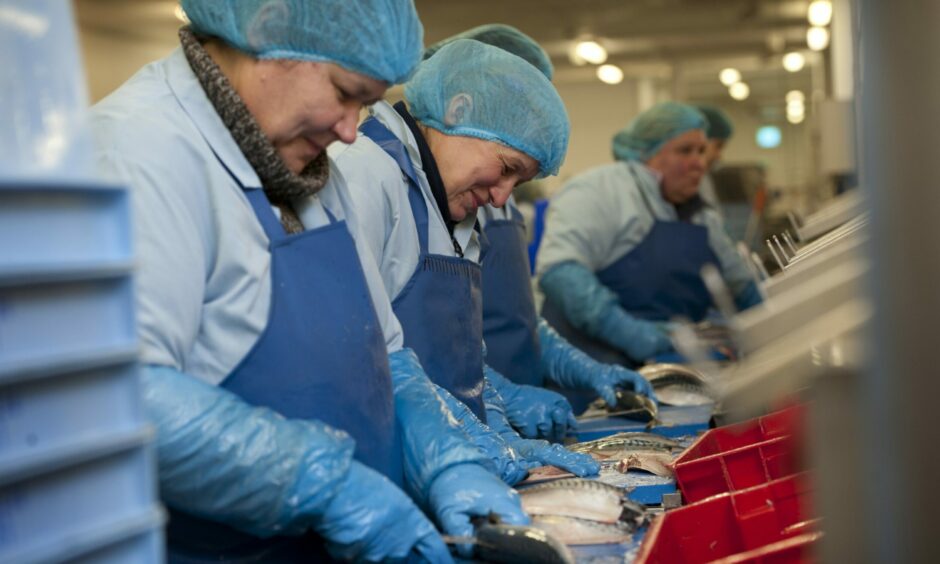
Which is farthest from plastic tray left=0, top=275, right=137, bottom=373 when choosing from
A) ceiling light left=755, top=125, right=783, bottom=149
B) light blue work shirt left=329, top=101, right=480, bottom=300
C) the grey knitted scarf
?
ceiling light left=755, top=125, right=783, bottom=149

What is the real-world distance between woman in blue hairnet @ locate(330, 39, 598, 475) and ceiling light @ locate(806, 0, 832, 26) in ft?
27.2

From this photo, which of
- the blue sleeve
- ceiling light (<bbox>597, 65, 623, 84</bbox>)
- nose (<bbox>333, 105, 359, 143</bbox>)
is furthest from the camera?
ceiling light (<bbox>597, 65, 623, 84</bbox>)

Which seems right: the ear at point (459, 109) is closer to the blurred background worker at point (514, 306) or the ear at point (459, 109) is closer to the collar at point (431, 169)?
the collar at point (431, 169)

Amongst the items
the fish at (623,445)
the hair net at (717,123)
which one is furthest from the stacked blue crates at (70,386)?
the hair net at (717,123)

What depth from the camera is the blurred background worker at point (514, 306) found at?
409 centimetres

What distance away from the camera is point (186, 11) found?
209 cm

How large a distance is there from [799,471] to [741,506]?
10.4 inches

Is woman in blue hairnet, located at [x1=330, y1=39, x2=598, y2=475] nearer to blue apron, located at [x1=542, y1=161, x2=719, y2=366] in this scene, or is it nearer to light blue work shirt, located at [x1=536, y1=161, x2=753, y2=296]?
light blue work shirt, located at [x1=536, y1=161, x2=753, y2=296]

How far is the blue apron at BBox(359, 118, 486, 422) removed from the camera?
292cm

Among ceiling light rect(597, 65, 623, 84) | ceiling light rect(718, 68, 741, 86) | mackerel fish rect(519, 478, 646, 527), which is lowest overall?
mackerel fish rect(519, 478, 646, 527)

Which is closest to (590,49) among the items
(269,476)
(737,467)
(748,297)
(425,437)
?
(748,297)

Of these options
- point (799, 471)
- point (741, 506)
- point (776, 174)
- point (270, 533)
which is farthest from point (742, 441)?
point (776, 174)

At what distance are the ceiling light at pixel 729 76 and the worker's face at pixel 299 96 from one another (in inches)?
623

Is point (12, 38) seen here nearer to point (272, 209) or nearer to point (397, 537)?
point (272, 209)
